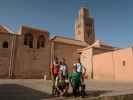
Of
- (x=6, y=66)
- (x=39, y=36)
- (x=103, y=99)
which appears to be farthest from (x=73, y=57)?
(x=103, y=99)

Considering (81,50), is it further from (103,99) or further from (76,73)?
(103,99)

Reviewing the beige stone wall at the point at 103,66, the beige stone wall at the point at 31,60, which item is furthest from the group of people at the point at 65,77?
the beige stone wall at the point at 31,60

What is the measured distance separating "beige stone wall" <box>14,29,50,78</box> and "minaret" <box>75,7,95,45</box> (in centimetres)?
2465

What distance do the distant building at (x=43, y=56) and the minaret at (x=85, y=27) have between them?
19313 mm

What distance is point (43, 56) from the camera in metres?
31.0

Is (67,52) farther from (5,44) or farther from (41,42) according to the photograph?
(5,44)

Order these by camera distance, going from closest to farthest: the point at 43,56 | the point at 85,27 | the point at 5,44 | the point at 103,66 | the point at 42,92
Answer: the point at 42,92 → the point at 103,66 → the point at 5,44 → the point at 43,56 → the point at 85,27

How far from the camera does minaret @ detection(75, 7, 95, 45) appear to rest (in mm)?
54281

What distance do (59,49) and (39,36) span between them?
4849mm

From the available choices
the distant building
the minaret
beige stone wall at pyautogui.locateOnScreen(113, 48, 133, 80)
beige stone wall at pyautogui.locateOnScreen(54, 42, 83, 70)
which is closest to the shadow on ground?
beige stone wall at pyautogui.locateOnScreen(113, 48, 133, 80)

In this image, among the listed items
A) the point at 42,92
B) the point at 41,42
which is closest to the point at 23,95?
the point at 42,92

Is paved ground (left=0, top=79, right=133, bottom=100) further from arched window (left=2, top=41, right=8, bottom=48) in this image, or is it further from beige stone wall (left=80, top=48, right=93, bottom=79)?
beige stone wall (left=80, top=48, right=93, bottom=79)

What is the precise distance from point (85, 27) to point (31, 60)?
30023mm

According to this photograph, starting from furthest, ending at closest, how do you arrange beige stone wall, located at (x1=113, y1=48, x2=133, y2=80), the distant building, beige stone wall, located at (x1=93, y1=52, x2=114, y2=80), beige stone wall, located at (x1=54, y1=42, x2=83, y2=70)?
1. beige stone wall, located at (x1=54, y1=42, x2=83, y2=70)
2. beige stone wall, located at (x1=93, y1=52, x2=114, y2=80)
3. the distant building
4. beige stone wall, located at (x1=113, y1=48, x2=133, y2=80)
